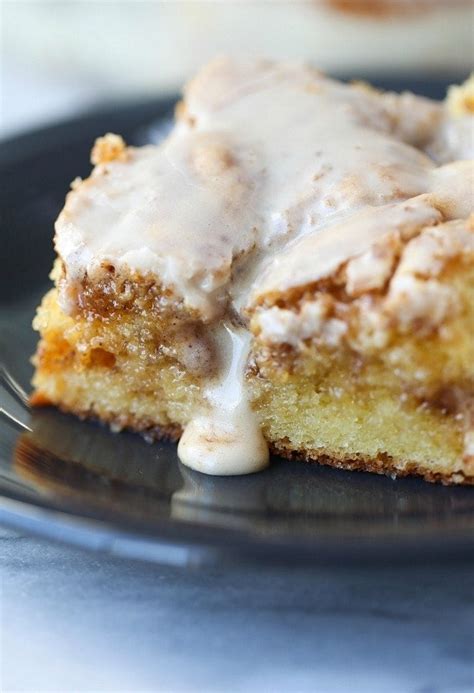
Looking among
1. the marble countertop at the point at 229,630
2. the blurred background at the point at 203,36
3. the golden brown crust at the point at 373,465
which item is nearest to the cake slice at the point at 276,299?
the golden brown crust at the point at 373,465

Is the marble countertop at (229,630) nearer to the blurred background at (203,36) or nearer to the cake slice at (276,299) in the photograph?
the cake slice at (276,299)

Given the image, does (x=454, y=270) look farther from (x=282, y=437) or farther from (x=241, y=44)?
(x=241, y=44)

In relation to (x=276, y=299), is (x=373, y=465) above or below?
below

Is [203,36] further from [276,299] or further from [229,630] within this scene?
[229,630]

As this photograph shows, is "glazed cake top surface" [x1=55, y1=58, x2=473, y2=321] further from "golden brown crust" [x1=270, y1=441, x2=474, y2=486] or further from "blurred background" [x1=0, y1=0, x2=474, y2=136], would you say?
"blurred background" [x1=0, y1=0, x2=474, y2=136]

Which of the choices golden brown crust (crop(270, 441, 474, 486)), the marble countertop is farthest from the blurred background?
the marble countertop

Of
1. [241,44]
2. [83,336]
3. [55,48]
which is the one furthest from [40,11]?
[83,336]

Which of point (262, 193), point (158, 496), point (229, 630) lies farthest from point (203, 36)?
point (229, 630)
